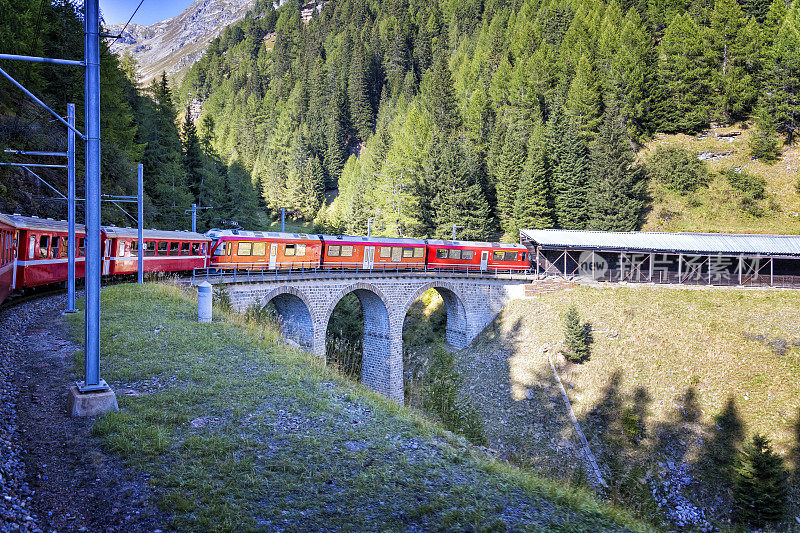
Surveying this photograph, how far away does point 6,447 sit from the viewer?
558 cm

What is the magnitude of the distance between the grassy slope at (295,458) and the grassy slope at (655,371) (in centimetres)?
1318

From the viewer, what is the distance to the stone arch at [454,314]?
33438 mm

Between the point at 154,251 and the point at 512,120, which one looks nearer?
the point at 154,251

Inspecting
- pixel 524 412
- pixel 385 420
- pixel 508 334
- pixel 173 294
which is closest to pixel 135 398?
pixel 385 420

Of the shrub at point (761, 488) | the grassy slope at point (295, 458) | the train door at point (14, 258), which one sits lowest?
the shrub at point (761, 488)

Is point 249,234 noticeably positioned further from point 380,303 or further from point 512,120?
point 512,120

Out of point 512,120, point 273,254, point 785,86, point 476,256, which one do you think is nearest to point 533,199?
point 476,256

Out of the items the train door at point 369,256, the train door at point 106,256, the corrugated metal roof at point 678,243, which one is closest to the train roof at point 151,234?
the train door at point 106,256

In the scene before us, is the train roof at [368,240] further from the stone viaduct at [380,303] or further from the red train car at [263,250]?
the stone viaduct at [380,303]

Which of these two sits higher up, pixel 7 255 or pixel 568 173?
pixel 568 173

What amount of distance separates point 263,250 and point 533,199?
2911 cm

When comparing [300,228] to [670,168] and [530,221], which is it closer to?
[530,221]

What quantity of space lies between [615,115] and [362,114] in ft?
164

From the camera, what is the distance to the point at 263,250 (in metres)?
26.3
